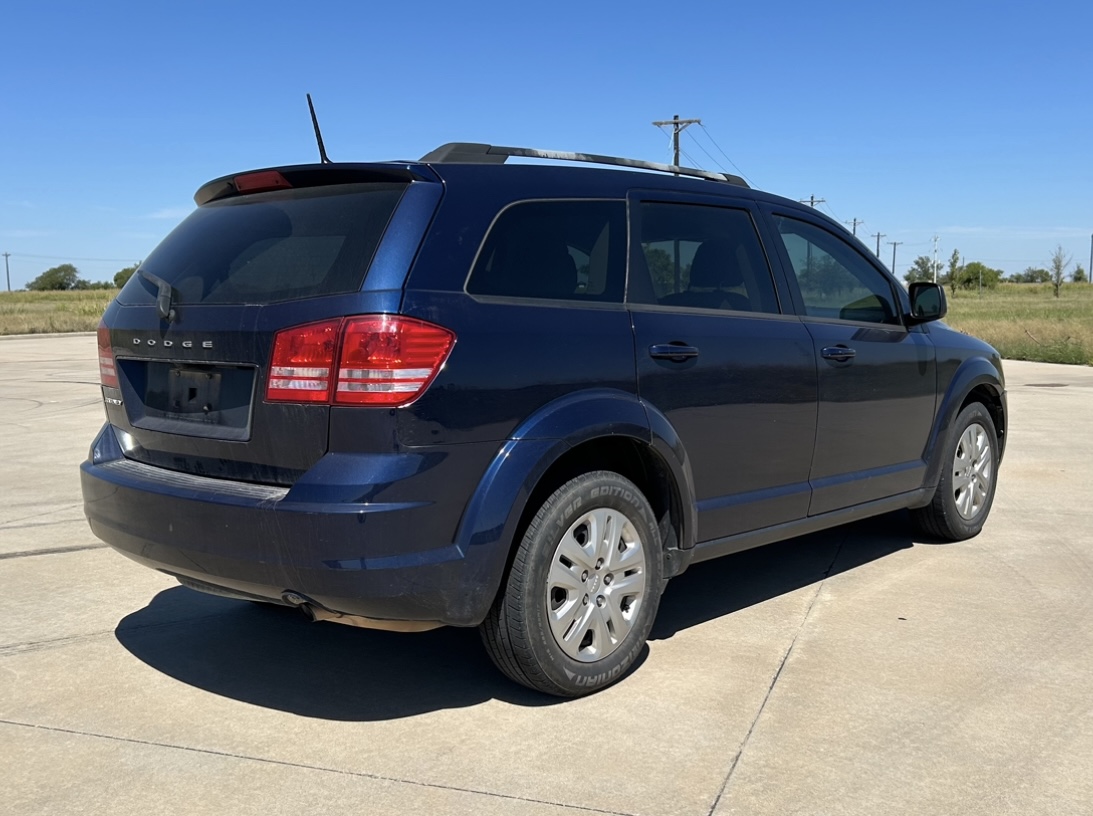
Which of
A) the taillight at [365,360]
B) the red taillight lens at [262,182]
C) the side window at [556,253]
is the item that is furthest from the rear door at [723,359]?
the red taillight lens at [262,182]

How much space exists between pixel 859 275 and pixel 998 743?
261cm

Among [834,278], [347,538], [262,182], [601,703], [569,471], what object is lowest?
[601,703]

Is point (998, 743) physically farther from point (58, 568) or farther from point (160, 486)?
point (58, 568)

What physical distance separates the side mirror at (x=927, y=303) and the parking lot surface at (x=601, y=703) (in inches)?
50.8

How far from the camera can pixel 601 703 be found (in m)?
3.76

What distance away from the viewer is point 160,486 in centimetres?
361

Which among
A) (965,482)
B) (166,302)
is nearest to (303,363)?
(166,302)

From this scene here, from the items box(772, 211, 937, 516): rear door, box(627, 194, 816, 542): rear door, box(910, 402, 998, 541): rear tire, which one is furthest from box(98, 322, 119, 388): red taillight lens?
box(910, 402, 998, 541): rear tire

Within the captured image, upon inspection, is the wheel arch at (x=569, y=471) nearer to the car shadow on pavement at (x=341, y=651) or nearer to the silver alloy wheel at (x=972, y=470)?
the car shadow on pavement at (x=341, y=651)

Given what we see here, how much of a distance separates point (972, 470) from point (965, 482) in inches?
3.7

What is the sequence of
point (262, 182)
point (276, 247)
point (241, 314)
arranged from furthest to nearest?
point (262, 182)
point (276, 247)
point (241, 314)

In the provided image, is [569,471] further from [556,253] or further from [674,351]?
[556,253]

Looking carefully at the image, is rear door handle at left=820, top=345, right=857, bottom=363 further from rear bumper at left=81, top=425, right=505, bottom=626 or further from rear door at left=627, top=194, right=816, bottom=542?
rear bumper at left=81, top=425, right=505, bottom=626

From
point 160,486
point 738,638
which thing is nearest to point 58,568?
point 160,486
